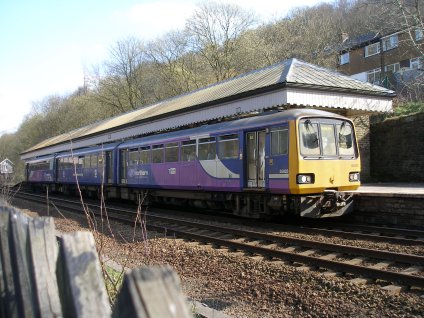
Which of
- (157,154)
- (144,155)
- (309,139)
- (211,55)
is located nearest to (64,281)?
(309,139)

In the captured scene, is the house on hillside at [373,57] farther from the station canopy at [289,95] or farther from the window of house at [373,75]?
the station canopy at [289,95]

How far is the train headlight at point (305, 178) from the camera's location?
10.9m

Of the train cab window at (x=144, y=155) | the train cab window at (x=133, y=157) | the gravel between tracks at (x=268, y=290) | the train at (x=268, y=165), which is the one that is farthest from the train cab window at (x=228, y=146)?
the train cab window at (x=133, y=157)

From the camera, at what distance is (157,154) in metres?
17.1

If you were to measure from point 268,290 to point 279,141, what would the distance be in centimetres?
600

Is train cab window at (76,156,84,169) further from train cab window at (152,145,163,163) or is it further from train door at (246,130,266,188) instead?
train door at (246,130,266,188)

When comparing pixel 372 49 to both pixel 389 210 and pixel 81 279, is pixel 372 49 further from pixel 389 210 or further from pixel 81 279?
pixel 81 279

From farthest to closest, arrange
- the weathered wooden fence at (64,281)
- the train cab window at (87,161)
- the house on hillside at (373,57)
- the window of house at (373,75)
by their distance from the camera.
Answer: the window of house at (373,75) → the house on hillside at (373,57) → the train cab window at (87,161) → the weathered wooden fence at (64,281)

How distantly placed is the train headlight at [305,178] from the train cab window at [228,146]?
2.39 m

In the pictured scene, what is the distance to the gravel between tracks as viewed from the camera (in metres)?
5.16

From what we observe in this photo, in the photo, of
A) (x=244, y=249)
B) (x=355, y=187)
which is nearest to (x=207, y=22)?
(x=355, y=187)

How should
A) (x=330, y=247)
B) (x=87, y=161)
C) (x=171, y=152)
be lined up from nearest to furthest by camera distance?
(x=330, y=247) → (x=171, y=152) → (x=87, y=161)

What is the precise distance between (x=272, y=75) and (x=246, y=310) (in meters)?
13.8

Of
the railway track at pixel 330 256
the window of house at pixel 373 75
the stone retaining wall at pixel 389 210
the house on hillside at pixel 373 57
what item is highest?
the house on hillside at pixel 373 57
